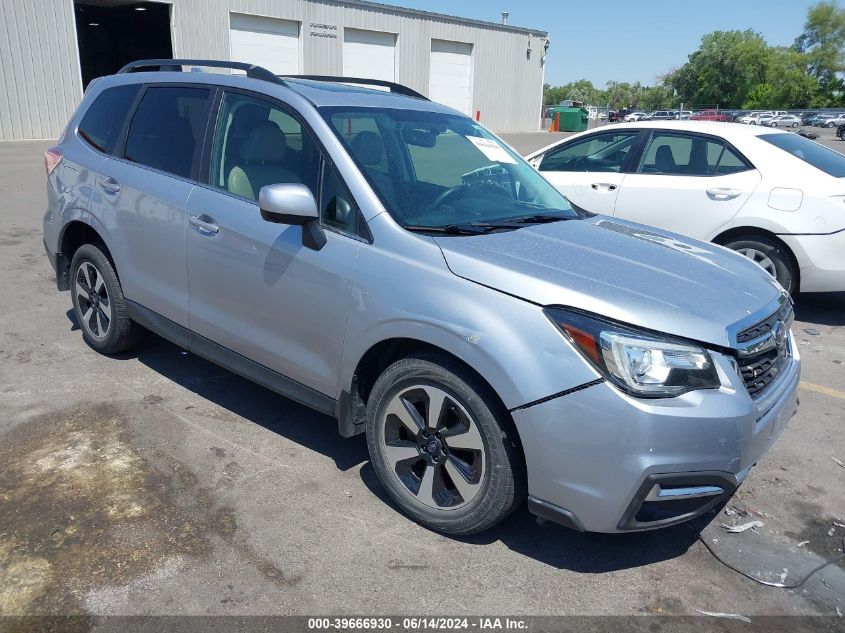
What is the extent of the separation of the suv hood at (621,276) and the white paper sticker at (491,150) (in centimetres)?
69

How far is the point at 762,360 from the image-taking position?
2926mm

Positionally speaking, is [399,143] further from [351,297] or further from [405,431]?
[405,431]

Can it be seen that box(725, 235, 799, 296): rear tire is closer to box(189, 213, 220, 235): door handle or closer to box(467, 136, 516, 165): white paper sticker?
box(467, 136, 516, 165): white paper sticker

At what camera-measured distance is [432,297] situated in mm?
2873

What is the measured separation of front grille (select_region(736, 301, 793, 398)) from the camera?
2785mm

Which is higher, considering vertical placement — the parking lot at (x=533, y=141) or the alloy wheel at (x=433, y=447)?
the alloy wheel at (x=433, y=447)

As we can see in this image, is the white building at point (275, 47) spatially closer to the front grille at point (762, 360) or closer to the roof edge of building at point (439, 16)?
the roof edge of building at point (439, 16)

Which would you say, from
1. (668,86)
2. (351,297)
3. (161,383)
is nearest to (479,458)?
(351,297)

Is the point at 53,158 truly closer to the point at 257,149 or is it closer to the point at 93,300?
the point at 93,300

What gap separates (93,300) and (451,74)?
30632mm

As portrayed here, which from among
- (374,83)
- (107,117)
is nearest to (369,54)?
(107,117)

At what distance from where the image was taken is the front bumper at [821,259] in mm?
5812

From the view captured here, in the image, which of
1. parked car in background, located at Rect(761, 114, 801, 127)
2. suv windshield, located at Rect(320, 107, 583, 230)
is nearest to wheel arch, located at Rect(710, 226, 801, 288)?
suv windshield, located at Rect(320, 107, 583, 230)

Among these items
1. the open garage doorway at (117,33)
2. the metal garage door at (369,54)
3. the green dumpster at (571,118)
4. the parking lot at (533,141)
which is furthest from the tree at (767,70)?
the open garage doorway at (117,33)
